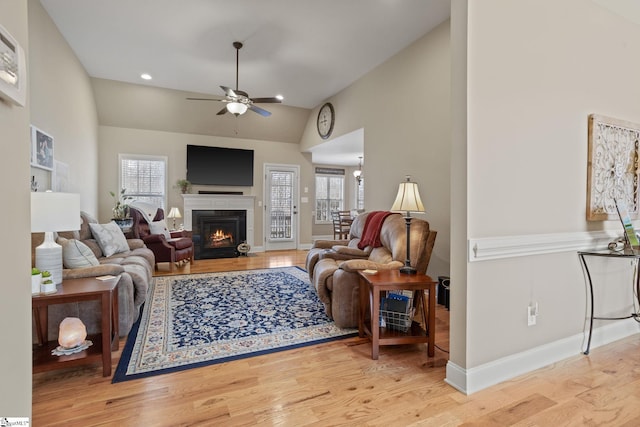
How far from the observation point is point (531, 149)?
212cm

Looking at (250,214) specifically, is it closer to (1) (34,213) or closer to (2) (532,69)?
(1) (34,213)

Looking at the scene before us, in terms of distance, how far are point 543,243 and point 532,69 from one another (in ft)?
3.94

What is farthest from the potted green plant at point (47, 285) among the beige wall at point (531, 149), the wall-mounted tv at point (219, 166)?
the wall-mounted tv at point (219, 166)

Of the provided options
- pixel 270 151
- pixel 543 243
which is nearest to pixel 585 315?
pixel 543 243

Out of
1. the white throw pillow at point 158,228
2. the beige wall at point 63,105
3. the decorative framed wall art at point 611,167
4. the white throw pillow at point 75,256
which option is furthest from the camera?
the white throw pillow at point 158,228

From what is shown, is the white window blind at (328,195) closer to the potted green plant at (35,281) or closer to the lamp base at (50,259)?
the lamp base at (50,259)

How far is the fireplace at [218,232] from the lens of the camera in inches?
263

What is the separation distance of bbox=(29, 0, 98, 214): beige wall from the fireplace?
6.27ft

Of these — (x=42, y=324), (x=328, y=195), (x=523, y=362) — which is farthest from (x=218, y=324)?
(x=328, y=195)

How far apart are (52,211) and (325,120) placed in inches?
210

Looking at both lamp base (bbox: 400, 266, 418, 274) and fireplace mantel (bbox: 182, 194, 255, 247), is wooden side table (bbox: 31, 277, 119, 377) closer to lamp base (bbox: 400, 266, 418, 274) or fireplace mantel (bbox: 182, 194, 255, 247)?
lamp base (bbox: 400, 266, 418, 274)

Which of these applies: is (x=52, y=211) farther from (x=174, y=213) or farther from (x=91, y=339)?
(x=174, y=213)

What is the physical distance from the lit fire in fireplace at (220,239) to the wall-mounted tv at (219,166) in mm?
1124

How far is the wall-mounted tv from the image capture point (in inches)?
266
